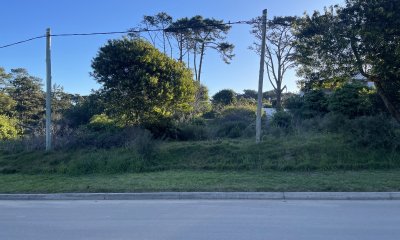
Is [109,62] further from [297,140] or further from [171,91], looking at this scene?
[297,140]

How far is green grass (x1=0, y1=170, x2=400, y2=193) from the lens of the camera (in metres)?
9.26

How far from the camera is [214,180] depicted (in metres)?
10.4

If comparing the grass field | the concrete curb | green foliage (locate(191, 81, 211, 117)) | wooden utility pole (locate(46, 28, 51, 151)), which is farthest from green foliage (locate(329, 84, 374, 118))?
wooden utility pole (locate(46, 28, 51, 151))

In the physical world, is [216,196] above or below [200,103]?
below

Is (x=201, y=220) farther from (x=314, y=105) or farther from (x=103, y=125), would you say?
(x=314, y=105)

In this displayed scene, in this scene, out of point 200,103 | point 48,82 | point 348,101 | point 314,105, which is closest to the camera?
point 48,82

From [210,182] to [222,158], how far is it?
314cm

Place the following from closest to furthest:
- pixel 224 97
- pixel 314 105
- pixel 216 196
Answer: pixel 216 196, pixel 314 105, pixel 224 97

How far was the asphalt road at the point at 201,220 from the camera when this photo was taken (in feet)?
18.5

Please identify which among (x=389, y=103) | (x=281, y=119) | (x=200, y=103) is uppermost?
(x=200, y=103)

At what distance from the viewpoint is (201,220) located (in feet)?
21.5

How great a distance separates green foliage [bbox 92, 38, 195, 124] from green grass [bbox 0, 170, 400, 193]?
6.10m

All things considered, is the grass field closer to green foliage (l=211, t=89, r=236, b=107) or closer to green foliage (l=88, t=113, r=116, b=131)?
green foliage (l=88, t=113, r=116, b=131)

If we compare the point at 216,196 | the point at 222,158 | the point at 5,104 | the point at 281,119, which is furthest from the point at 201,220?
the point at 5,104
